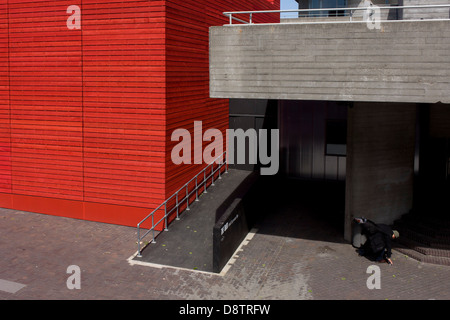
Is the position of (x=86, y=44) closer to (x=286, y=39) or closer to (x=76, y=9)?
(x=76, y=9)

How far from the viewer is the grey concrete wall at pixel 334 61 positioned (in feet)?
35.1

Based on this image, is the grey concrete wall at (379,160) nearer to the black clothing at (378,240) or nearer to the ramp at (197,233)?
the black clothing at (378,240)

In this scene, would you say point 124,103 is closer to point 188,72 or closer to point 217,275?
point 188,72

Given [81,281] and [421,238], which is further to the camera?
[421,238]

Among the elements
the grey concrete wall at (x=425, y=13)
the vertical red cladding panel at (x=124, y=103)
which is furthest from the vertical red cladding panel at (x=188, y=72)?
the grey concrete wall at (x=425, y=13)

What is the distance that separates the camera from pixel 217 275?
12539mm

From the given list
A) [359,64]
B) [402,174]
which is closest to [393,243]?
[402,174]

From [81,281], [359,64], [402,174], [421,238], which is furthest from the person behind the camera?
[402,174]

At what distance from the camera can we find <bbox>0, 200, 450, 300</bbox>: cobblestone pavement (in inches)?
453

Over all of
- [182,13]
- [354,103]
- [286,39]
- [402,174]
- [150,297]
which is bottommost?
[150,297]

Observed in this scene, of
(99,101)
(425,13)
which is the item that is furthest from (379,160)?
(99,101)

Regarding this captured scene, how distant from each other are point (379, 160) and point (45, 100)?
11.5 metres

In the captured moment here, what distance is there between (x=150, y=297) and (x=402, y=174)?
29.2ft

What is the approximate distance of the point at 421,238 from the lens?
14.0 m
